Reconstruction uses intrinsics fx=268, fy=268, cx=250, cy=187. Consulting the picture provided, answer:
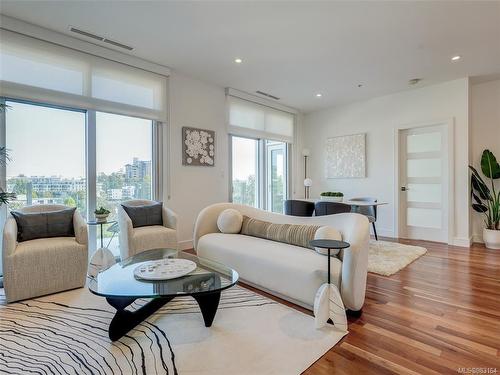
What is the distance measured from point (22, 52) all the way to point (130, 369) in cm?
340

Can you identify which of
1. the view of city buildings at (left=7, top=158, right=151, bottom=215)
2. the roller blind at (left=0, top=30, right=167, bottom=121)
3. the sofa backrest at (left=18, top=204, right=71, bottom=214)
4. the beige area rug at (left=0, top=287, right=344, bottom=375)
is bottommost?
the beige area rug at (left=0, top=287, right=344, bottom=375)

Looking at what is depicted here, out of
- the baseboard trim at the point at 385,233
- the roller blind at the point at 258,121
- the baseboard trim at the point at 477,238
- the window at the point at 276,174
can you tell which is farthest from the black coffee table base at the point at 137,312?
the baseboard trim at the point at 477,238

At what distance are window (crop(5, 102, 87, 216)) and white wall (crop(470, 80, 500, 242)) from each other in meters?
6.22

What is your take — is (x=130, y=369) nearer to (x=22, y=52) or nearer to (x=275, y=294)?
(x=275, y=294)

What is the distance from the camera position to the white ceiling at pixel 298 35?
2621 mm

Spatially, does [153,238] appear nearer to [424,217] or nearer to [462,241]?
[424,217]

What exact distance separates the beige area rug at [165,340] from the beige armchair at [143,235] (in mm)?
797

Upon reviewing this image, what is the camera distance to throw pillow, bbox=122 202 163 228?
3.46m

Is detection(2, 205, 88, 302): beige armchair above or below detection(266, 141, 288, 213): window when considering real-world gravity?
below

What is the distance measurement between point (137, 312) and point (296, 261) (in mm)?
1323

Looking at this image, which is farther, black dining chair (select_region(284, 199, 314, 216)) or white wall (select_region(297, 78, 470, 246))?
white wall (select_region(297, 78, 470, 246))

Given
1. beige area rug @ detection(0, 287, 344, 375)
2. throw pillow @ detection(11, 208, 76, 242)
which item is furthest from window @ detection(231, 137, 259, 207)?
beige area rug @ detection(0, 287, 344, 375)

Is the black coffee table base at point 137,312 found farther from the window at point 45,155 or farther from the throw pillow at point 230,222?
the window at point 45,155

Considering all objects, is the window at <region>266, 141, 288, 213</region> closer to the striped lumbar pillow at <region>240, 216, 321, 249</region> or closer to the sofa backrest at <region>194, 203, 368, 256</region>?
the sofa backrest at <region>194, 203, 368, 256</region>
